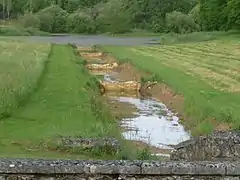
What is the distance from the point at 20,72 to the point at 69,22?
117m

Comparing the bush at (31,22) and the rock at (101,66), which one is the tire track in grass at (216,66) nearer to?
the rock at (101,66)

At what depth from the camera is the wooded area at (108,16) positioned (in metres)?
141

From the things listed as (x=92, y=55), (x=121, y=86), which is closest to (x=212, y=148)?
(x=121, y=86)

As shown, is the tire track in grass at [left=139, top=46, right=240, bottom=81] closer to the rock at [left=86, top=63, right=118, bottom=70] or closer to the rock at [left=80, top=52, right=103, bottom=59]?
the rock at [left=86, top=63, right=118, bottom=70]

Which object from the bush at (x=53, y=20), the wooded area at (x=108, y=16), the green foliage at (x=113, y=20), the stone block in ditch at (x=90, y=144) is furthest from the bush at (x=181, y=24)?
the stone block in ditch at (x=90, y=144)

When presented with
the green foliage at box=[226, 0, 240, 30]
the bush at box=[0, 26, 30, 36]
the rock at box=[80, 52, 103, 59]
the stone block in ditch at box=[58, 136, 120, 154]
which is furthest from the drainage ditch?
the bush at box=[0, 26, 30, 36]

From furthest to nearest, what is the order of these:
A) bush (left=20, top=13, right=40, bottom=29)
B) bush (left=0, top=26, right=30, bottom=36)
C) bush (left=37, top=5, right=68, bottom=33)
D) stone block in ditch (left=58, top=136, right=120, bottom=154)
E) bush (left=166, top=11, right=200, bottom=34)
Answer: bush (left=37, top=5, right=68, bottom=33)
bush (left=20, top=13, right=40, bottom=29)
bush (left=166, top=11, right=200, bottom=34)
bush (left=0, top=26, right=30, bottom=36)
stone block in ditch (left=58, top=136, right=120, bottom=154)

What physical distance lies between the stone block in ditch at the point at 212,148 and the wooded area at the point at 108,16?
9864cm

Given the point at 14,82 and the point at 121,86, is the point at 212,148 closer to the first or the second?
the point at 14,82

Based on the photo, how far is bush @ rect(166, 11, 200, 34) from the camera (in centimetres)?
13562

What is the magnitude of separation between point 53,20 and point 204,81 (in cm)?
11649

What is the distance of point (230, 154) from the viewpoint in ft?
50.5

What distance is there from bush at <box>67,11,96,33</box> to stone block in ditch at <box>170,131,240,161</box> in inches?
5253

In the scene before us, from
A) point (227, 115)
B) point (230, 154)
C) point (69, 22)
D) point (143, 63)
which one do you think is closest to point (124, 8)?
point (69, 22)
